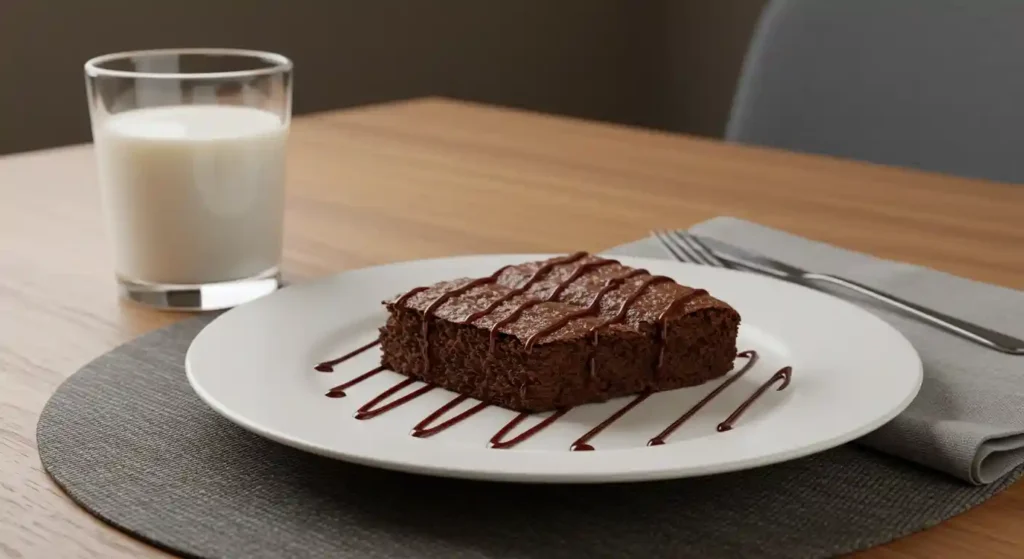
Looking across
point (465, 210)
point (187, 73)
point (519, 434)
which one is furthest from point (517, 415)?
point (465, 210)

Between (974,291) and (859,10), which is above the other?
(859,10)

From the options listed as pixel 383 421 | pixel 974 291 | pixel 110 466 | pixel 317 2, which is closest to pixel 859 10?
pixel 974 291

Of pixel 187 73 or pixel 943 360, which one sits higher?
pixel 187 73

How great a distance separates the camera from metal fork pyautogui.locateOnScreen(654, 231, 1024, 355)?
2.85 feet

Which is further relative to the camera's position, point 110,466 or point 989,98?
point 989,98

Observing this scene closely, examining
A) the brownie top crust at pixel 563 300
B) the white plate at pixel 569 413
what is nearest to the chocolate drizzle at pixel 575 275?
the brownie top crust at pixel 563 300

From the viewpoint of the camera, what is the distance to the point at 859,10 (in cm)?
183

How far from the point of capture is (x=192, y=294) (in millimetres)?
975

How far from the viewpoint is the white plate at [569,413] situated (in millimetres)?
602

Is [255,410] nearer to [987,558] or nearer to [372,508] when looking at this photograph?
[372,508]

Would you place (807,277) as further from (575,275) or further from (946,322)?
(575,275)

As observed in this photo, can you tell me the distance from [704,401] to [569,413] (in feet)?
0.29

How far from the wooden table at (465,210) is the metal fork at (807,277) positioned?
0.36ft

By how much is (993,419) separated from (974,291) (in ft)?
0.94
